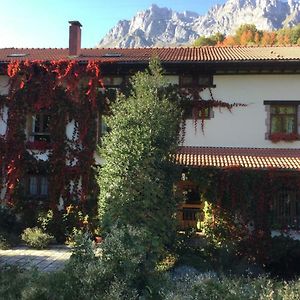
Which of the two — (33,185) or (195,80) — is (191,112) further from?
(33,185)

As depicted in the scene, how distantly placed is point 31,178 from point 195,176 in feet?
23.1

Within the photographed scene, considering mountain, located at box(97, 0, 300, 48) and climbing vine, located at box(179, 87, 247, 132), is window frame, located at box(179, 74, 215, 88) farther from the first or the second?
mountain, located at box(97, 0, 300, 48)

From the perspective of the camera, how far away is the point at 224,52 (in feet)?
59.2

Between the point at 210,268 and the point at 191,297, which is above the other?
the point at 191,297

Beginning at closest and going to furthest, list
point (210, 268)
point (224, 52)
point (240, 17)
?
point (210, 268) → point (224, 52) → point (240, 17)

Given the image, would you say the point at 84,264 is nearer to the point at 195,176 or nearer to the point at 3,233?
the point at 195,176

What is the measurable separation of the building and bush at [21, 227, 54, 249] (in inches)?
58.6

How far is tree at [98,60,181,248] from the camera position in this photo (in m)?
10.7

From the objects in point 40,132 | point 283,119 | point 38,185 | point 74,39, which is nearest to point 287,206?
point 283,119

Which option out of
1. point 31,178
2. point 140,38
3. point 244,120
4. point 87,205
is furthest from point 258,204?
point 140,38

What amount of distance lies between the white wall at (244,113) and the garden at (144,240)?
1.74 meters

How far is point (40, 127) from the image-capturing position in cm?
1695

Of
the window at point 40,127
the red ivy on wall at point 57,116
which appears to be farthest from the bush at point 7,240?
the window at point 40,127

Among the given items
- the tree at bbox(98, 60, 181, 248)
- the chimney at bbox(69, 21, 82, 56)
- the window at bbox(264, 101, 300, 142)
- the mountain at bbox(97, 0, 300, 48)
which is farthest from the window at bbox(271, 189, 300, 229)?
the mountain at bbox(97, 0, 300, 48)
